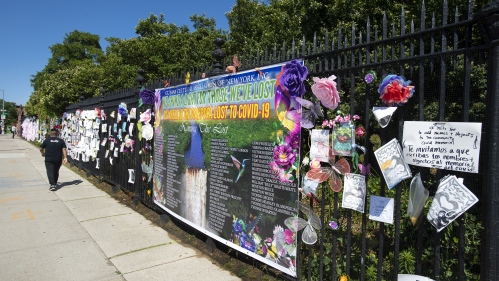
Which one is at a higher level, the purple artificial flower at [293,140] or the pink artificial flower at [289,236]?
the purple artificial flower at [293,140]

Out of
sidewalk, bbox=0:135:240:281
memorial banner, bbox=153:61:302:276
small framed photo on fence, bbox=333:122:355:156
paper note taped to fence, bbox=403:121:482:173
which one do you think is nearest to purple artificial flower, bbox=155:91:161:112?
memorial banner, bbox=153:61:302:276

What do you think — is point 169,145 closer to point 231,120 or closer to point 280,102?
point 231,120

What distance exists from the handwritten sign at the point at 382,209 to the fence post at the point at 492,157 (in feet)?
1.99

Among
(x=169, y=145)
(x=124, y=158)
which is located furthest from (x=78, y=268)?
(x=124, y=158)

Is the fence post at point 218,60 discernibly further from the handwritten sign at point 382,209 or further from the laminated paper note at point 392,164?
the handwritten sign at point 382,209

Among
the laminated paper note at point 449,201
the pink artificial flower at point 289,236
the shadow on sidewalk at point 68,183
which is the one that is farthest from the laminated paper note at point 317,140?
the shadow on sidewalk at point 68,183

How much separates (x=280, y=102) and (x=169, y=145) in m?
2.82

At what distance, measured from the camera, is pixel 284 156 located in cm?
303

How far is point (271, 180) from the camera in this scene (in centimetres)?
319

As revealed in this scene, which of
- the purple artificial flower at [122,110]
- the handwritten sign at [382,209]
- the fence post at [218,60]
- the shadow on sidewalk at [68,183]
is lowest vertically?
the shadow on sidewalk at [68,183]

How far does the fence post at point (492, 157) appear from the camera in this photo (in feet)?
6.20

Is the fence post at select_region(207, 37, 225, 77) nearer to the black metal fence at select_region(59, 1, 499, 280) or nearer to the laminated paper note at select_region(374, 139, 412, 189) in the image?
the black metal fence at select_region(59, 1, 499, 280)

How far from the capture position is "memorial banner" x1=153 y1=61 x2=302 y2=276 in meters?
3.04

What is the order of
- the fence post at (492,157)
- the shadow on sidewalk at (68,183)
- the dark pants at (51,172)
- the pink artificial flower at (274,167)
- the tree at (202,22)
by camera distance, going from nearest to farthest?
the fence post at (492,157), the pink artificial flower at (274,167), the dark pants at (51,172), the shadow on sidewalk at (68,183), the tree at (202,22)
